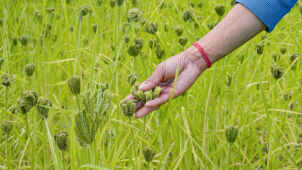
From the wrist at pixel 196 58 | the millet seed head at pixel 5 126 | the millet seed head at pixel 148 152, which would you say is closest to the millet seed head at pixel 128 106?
the millet seed head at pixel 148 152

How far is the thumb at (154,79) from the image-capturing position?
1.00 m

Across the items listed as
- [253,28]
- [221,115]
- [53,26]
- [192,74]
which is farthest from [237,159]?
[53,26]

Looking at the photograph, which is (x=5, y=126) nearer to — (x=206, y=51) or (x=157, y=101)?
(x=157, y=101)

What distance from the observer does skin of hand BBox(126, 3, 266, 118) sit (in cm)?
105

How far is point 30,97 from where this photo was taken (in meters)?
0.89

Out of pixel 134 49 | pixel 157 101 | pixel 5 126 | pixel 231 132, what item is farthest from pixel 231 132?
pixel 5 126

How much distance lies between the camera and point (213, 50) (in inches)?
43.8

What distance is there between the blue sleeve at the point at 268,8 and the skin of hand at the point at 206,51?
2 centimetres

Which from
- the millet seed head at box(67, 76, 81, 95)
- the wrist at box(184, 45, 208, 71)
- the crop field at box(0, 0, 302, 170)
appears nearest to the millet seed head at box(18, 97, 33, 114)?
the crop field at box(0, 0, 302, 170)

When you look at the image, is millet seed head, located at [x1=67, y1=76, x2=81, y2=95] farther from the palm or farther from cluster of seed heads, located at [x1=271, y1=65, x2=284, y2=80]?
cluster of seed heads, located at [x1=271, y1=65, x2=284, y2=80]

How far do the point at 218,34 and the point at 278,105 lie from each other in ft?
2.32

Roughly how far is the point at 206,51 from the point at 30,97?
→ 0.59 m

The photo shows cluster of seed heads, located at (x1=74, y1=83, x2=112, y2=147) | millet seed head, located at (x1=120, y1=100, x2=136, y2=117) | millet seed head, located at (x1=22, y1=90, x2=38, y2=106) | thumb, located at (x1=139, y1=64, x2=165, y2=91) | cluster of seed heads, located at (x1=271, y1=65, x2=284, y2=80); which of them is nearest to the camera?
cluster of seed heads, located at (x1=74, y1=83, x2=112, y2=147)

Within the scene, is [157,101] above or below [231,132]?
above
